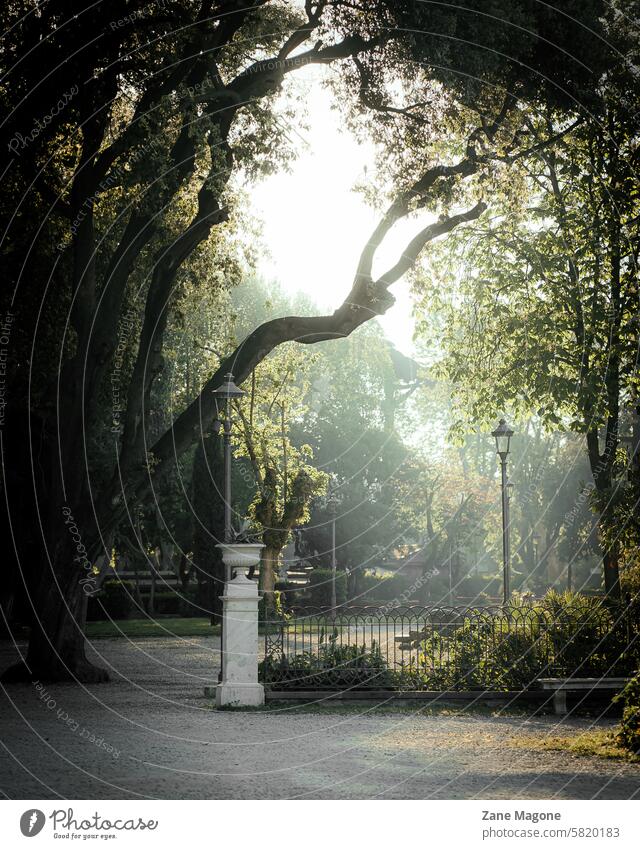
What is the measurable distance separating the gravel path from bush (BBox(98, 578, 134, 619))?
76.8 feet

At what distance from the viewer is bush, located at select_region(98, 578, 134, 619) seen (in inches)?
1537

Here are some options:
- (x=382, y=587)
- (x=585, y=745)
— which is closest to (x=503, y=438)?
(x=585, y=745)

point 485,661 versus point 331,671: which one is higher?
point 485,661

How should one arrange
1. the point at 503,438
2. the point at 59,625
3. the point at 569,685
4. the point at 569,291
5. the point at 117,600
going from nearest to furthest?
the point at 569,685
the point at 59,625
the point at 569,291
the point at 503,438
the point at 117,600

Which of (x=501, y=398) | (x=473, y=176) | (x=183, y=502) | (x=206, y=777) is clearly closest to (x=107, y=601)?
(x=183, y=502)

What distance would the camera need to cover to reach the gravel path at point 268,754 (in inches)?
319

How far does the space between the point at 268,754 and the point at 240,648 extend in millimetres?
4017

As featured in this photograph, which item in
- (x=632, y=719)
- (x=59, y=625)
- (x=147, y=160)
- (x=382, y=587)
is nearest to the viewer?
(x=632, y=719)

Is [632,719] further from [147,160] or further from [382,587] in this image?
[382,587]

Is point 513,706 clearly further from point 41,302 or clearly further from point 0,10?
point 0,10

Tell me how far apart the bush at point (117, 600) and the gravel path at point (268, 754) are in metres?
23.4

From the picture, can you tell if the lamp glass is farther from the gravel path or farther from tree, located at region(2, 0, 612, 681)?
the gravel path

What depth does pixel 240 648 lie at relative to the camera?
14.0m

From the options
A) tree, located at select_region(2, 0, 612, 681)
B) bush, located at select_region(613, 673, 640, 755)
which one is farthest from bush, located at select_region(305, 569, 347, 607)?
bush, located at select_region(613, 673, 640, 755)
